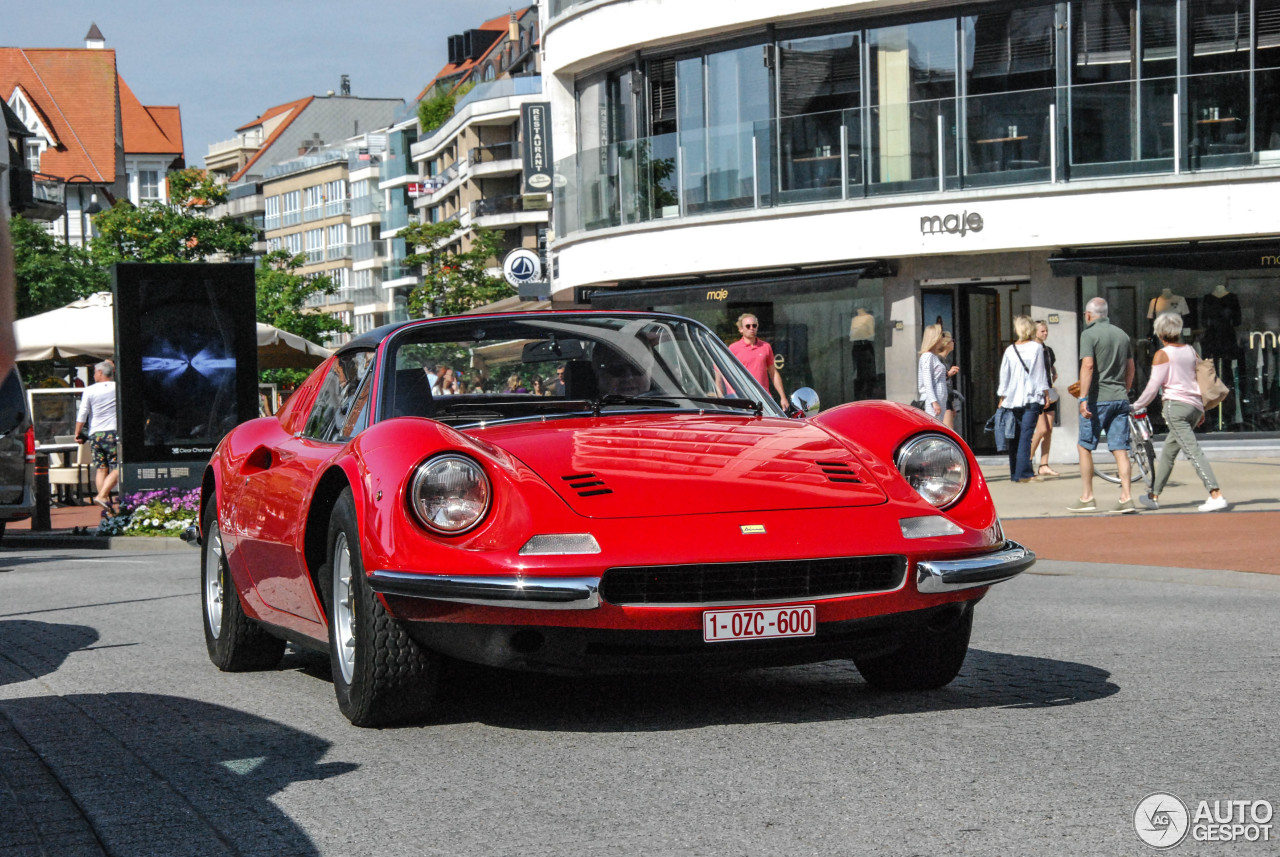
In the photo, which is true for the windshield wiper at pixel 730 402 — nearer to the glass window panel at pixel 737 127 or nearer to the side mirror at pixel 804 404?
the side mirror at pixel 804 404

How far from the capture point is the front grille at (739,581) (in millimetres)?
4957

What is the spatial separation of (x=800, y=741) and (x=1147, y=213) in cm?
1986

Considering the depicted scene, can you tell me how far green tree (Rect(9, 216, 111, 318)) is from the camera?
202ft

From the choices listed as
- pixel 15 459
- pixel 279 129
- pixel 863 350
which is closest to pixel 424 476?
pixel 15 459

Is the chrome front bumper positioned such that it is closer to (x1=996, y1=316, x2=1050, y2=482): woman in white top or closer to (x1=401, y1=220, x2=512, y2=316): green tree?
(x1=996, y1=316, x2=1050, y2=482): woman in white top

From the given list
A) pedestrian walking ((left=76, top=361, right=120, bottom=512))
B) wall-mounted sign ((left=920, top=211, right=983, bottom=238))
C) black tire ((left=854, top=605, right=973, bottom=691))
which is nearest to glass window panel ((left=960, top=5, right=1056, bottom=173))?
wall-mounted sign ((left=920, top=211, right=983, bottom=238))

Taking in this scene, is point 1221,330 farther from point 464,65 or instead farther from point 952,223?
point 464,65

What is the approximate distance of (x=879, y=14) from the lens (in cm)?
2509

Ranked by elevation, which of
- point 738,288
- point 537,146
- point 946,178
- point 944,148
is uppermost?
point 537,146

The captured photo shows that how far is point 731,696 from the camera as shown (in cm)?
584

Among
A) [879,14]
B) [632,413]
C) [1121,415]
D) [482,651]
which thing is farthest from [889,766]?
[879,14]

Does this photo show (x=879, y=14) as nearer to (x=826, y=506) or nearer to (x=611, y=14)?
(x=611, y=14)

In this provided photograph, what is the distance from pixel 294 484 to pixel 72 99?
102313 millimetres

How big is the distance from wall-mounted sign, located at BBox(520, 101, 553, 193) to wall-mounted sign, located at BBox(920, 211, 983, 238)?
821 cm
